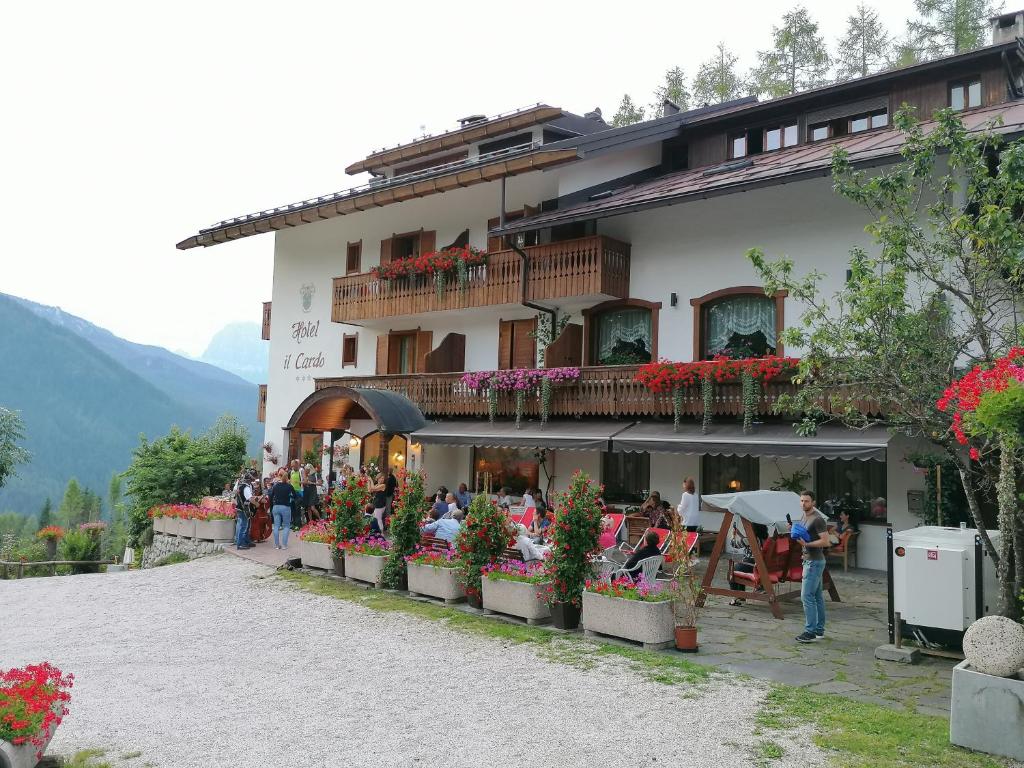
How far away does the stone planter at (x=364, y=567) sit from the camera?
12758mm

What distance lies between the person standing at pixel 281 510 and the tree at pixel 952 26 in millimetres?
26975

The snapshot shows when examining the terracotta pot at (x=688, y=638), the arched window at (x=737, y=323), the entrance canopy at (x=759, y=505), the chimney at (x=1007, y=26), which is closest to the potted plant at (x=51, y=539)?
the arched window at (x=737, y=323)

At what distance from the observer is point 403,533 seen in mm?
12531

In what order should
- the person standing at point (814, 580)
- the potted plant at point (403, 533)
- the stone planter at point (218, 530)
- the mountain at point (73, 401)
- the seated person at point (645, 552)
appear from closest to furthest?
the person standing at point (814, 580) < the seated person at point (645, 552) < the potted plant at point (403, 533) < the stone planter at point (218, 530) < the mountain at point (73, 401)

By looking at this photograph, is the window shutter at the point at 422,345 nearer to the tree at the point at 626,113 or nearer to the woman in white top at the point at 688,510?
the woman in white top at the point at 688,510

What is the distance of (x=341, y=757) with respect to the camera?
5957mm

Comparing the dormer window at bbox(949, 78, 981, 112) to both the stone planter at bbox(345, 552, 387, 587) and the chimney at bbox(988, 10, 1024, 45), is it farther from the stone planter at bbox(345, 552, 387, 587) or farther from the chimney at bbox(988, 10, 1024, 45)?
the stone planter at bbox(345, 552, 387, 587)

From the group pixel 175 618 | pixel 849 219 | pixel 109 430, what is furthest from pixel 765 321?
pixel 109 430

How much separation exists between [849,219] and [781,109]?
15.3 ft

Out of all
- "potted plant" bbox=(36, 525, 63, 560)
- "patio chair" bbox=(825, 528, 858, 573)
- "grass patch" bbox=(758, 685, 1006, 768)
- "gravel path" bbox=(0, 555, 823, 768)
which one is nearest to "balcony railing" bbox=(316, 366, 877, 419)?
"patio chair" bbox=(825, 528, 858, 573)

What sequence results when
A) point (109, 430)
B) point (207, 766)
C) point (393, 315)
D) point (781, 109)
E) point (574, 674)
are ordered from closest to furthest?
point (207, 766) < point (574, 674) < point (781, 109) < point (393, 315) < point (109, 430)

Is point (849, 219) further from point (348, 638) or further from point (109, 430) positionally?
point (109, 430)

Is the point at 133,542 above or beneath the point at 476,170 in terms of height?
beneath

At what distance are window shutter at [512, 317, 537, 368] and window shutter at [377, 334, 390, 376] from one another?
4.70m
